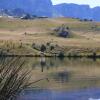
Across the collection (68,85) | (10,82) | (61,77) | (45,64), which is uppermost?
(10,82)

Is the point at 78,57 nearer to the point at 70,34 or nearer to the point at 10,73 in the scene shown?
the point at 70,34

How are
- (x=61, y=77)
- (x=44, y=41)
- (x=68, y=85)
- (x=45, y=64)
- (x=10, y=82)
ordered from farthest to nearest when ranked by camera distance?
(x=44, y=41) → (x=45, y=64) → (x=61, y=77) → (x=68, y=85) → (x=10, y=82)

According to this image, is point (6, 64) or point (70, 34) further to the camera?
point (70, 34)

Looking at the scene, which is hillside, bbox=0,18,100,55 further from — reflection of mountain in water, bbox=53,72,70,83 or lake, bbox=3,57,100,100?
reflection of mountain in water, bbox=53,72,70,83

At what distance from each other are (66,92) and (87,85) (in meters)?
7.10

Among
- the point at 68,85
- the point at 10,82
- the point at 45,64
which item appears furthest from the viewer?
the point at 45,64

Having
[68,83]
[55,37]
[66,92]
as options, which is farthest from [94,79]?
[55,37]

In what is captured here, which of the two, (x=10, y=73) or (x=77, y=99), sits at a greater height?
(x=10, y=73)

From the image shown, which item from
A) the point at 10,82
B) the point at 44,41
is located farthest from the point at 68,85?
the point at 44,41

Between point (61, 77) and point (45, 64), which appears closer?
point (61, 77)

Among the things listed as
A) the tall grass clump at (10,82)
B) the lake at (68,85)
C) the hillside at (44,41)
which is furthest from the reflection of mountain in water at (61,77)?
the tall grass clump at (10,82)

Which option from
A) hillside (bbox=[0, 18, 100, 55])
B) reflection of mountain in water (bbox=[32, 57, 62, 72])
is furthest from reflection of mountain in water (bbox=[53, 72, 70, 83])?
hillside (bbox=[0, 18, 100, 55])

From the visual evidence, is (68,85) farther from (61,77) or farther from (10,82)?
(10,82)

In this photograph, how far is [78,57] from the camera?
12488 centimetres
